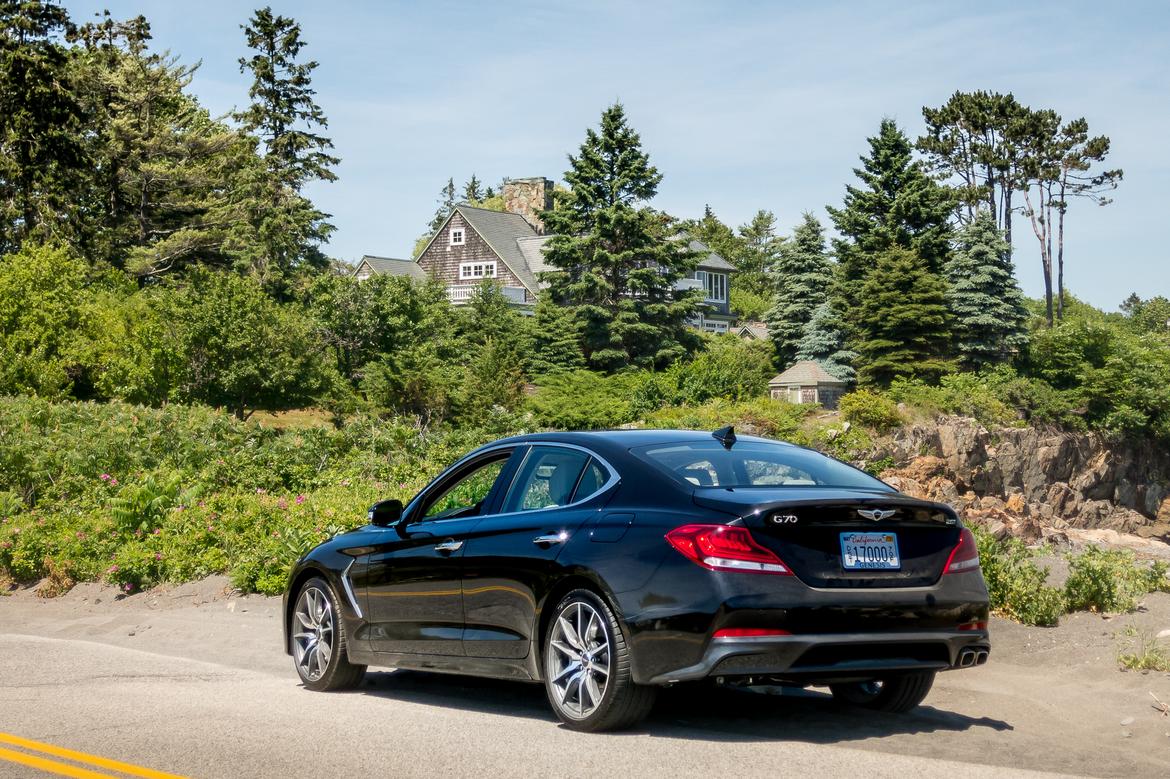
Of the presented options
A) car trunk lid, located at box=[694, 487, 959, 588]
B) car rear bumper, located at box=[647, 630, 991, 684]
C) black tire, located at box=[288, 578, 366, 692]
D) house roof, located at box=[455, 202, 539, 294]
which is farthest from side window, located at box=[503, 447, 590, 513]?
house roof, located at box=[455, 202, 539, 294]

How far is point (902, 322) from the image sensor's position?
5650 cm

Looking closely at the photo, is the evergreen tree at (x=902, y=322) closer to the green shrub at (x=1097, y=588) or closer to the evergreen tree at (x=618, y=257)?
the evergreen tree at (x=618, y=257)

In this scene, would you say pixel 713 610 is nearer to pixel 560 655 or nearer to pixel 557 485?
pixel 560 655

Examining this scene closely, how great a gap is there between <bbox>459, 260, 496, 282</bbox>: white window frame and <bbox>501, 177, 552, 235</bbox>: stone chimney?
1490cm

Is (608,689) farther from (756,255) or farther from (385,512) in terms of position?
(756,255)

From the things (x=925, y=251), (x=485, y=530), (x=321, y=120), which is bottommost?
(x=485, y=530)

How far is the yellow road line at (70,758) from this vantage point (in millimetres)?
5863

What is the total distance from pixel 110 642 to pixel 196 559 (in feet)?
8.06

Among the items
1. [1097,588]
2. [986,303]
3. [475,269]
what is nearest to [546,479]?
[1097,588]

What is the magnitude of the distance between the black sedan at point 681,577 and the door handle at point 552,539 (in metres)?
0.01

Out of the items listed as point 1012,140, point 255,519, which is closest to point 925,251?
point 1012,140

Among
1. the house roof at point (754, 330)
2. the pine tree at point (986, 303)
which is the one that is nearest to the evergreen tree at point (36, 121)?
the pine tree at point (986, 303)

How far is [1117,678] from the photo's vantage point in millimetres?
8289

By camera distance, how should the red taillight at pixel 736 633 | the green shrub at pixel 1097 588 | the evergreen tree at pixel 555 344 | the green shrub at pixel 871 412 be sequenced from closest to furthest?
the red taillight at pixel 736 633 → the green shrub at pixel 1097 588 → the green shrub at pixel 871 412 → the evergreen tree at pixel 555 344
